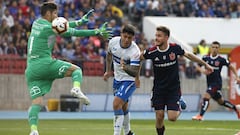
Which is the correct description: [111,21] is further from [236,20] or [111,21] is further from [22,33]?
[236,20]

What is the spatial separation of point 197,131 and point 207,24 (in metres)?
21.2

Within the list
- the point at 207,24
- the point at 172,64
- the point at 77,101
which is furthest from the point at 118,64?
the point at 207,24

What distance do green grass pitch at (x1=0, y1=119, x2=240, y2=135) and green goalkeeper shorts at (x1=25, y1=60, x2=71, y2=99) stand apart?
362 centimetres

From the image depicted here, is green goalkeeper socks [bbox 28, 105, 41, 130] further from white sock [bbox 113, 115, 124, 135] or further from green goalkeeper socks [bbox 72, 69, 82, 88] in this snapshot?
white sock [bbox 113, 115, 124, 135]

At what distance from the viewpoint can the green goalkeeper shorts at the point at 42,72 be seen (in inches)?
626

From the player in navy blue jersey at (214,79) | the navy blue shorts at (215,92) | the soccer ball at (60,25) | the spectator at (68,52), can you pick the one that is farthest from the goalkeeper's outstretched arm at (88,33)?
the spectator at (68,52)

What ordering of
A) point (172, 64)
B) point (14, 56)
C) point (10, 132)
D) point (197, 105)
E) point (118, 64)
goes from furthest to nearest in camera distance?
point (197, 105) → point (14, 56) → point (10, 132) → point (118, 64) → point (172, 64)

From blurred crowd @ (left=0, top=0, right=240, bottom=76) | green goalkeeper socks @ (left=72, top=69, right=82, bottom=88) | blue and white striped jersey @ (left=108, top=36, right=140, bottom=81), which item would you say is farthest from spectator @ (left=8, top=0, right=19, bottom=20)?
green goalkeeper socks @ (left=72, top=69, right=82, bottom=88)

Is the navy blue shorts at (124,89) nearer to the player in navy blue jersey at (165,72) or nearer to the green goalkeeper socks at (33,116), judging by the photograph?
the player in navy blue jersey at (165,72)

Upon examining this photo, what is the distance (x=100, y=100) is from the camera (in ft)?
110

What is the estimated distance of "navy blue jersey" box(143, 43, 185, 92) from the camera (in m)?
16.7

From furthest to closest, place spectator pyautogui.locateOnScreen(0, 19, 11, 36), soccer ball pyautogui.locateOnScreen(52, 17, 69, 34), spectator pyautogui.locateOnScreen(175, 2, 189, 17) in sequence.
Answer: spectator pyautogui.locateOnScreen(175, 2, 189, 17), spectator pyautogui.locateOnScreen(0, 19, 11, 36), soccer ball pyautogui.locateOnScreen(52, 17, 69, 34)

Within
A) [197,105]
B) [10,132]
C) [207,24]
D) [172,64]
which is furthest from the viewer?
[207,24]

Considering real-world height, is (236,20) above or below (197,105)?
above
